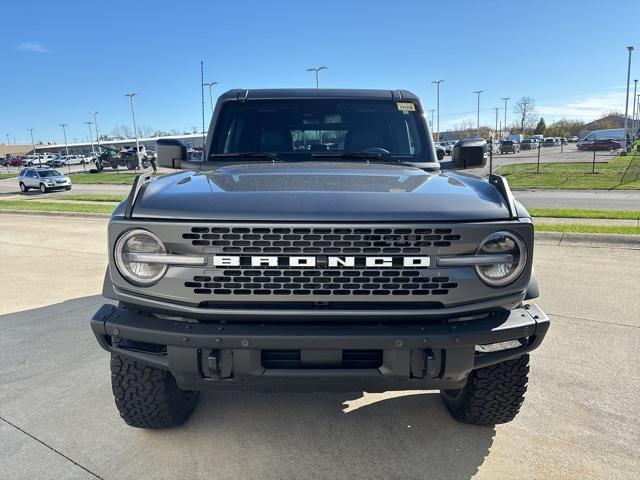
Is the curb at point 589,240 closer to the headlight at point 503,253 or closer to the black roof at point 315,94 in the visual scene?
the black roof at point 315,94

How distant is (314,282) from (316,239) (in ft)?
0.62

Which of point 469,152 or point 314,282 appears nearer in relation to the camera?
point 314,282

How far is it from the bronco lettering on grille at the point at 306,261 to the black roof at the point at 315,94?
2101 millimetres

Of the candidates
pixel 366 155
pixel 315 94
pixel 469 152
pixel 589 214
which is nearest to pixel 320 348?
pixel 366 155

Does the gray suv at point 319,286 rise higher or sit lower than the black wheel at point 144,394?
higher

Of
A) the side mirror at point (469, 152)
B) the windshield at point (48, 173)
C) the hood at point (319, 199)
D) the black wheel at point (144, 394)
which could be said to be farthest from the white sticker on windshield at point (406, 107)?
the windshield at point (48, 173)

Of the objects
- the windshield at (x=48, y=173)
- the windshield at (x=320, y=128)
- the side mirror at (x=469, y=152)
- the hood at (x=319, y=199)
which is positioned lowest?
the windshield at (x=48, y=173)

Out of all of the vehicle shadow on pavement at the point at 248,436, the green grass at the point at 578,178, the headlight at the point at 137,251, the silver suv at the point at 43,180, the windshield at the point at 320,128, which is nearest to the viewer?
the headlight at the point at 137,251

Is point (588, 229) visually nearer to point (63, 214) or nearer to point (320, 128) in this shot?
point (320, 128)

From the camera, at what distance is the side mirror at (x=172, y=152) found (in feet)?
12.7

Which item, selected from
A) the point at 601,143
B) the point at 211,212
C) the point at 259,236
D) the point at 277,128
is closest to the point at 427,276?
the point at 259,236

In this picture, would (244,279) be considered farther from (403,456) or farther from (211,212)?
(403,456)

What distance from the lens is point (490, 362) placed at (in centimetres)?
230

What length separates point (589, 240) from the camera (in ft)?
26.1
